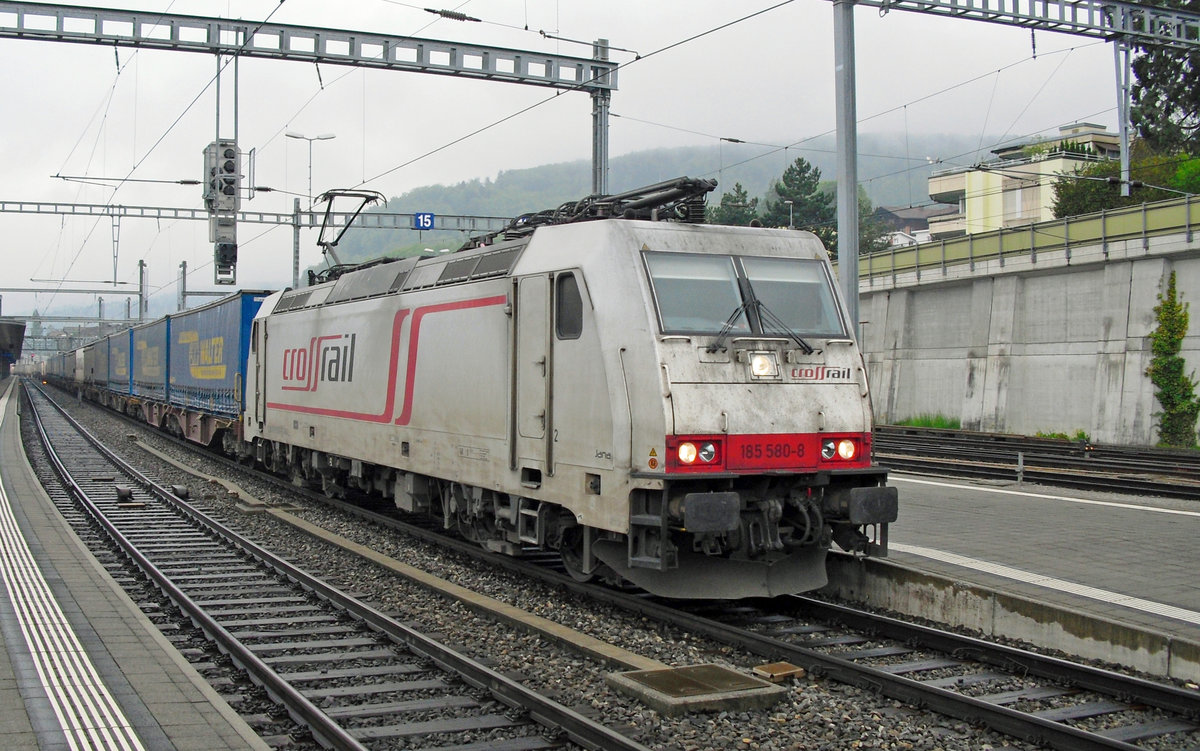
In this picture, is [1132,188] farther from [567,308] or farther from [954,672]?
[954,672]

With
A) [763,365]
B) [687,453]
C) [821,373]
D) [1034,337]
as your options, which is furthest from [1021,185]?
[687,453]

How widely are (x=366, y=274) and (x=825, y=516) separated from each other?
321 inches

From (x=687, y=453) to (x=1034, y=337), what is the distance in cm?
3071

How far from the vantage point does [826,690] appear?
22.7ft

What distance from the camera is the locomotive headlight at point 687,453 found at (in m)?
8.06

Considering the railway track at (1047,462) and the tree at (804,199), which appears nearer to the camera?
the railway track at (1047,462)

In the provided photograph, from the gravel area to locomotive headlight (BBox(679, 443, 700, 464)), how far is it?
4.63 feet

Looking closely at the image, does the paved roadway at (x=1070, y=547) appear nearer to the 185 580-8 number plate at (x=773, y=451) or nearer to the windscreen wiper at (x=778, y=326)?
the 185 580-8 number plate at (x=773, y=451)

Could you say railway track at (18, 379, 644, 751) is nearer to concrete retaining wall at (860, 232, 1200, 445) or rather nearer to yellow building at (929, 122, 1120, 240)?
concrete retaining wall at (860, 232, 1200, 445)

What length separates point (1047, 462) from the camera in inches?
906

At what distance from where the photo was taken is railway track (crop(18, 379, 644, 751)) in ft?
19.9

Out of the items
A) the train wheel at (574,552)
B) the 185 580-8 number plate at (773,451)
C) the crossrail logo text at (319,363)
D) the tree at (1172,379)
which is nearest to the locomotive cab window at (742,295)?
the 185 580-8 number plate at (773,451)

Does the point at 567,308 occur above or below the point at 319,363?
above

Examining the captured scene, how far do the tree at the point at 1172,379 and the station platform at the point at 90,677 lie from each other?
28.7 m
